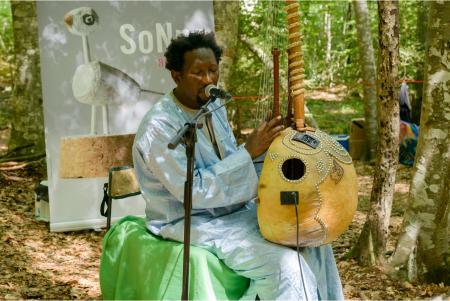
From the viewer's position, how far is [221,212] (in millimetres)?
2951

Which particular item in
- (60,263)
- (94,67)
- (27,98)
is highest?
(94,67)

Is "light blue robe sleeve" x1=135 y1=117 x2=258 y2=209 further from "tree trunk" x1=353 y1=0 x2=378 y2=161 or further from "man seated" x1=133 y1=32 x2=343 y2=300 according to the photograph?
"tree trunk" x1=353 y1=0 x2=378 y2=161

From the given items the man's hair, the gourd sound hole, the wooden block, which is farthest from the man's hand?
the wooden block

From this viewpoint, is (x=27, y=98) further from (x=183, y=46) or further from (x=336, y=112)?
(x=336, y=112)

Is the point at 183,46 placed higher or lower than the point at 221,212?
higher

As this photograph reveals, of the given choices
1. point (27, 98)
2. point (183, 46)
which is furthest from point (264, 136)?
point (27, 98)

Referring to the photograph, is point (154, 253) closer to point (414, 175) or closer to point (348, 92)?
point (414, 175)

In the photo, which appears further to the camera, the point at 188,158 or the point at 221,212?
the point at 221,212

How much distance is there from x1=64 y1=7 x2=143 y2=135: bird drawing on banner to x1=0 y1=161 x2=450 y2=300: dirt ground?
3.02ft

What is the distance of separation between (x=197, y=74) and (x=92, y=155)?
197cm

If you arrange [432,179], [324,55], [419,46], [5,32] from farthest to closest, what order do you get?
1. [5,32]
2. [324,55]
3. [419,46]
4. [432,179]

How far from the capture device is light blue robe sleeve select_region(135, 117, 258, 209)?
2.71m

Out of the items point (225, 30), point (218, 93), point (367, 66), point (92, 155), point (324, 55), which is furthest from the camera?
point (324, 55)

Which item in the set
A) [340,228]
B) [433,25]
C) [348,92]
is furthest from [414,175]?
[348,92]
